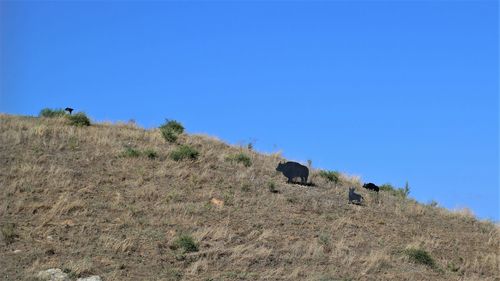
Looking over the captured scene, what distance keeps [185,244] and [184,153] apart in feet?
28.8

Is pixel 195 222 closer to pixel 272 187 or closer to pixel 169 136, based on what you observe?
pixel 272 187

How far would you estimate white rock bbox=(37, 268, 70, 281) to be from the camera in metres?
15.3

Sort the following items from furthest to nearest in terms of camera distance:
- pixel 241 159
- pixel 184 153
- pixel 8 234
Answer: pixel 241 159 → pixel 184 153 → pixel 8 234

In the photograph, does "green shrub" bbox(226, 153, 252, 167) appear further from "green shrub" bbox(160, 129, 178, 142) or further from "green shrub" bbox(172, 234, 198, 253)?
"green shrub" bbox(172, 234, 198, 253)

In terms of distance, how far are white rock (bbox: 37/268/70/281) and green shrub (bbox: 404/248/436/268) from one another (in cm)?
929

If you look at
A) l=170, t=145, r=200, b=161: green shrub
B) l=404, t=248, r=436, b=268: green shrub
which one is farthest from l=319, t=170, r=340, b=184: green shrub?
l=404, t=248, r=436, b=268: green shrub

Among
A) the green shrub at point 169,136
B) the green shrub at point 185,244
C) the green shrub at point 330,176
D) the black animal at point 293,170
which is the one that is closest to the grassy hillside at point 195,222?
the green shrub at point 185,244

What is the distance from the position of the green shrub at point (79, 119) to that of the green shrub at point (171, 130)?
322 centimetres

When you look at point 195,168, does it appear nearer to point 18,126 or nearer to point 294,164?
point 294,164

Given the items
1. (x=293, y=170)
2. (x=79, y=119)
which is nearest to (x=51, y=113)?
(x=79, y=119)

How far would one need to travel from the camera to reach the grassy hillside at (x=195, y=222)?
16.9m

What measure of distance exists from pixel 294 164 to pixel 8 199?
10456 mm

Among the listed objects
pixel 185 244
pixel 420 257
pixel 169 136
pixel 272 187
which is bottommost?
pixel 185 244

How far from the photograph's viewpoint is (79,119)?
2995 cm
